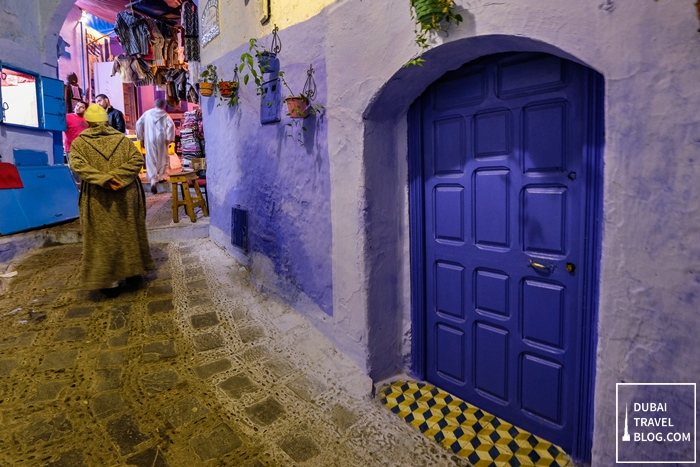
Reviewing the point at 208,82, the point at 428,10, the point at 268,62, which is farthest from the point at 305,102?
the point at 208,82

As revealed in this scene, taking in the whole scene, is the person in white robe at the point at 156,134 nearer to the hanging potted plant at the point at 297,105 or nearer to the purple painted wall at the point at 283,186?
the purple painted wall at the point at 283,186

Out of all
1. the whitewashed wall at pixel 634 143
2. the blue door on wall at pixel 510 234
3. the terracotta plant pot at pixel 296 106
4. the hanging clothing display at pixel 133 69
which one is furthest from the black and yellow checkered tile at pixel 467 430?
the hanging clothing display at pixel 133 69

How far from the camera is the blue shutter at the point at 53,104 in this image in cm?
704

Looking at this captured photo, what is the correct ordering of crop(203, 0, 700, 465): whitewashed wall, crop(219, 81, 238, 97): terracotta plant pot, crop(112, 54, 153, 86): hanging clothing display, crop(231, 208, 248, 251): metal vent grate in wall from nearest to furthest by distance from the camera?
crop(203, 0, 700, 465): whitewashed wall → crop(219, 81, 238, 97): terracotta plant pot → crop(231, 208, 248, 251): metal vent grate in wall → crop(112, 54, 153, 86): hanging clothing display

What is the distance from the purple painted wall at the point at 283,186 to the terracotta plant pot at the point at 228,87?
15cm

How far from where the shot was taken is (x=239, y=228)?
192 inches

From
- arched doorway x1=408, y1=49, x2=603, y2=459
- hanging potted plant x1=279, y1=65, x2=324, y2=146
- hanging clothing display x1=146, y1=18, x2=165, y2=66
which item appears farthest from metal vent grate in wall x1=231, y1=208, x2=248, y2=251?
hanging clothing display x1=146, y1=18, x2=165, y2=66

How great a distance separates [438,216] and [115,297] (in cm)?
324

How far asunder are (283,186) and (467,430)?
2474 mm

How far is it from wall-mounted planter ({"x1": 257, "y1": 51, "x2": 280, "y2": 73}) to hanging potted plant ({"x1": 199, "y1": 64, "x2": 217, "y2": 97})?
1571 mm

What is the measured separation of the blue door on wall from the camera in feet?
6.74

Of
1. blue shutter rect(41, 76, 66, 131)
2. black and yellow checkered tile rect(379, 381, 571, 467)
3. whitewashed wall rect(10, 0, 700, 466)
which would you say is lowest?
black and yellow checkered tile rect(379, 381, 571, 467)

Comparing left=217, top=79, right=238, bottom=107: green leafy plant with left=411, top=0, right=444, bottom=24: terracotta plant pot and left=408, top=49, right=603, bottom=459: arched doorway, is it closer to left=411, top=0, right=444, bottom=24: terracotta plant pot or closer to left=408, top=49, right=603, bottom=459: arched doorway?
left=408, top=49, right=603, bottom=459: arched doorway

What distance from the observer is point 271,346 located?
127 inches
